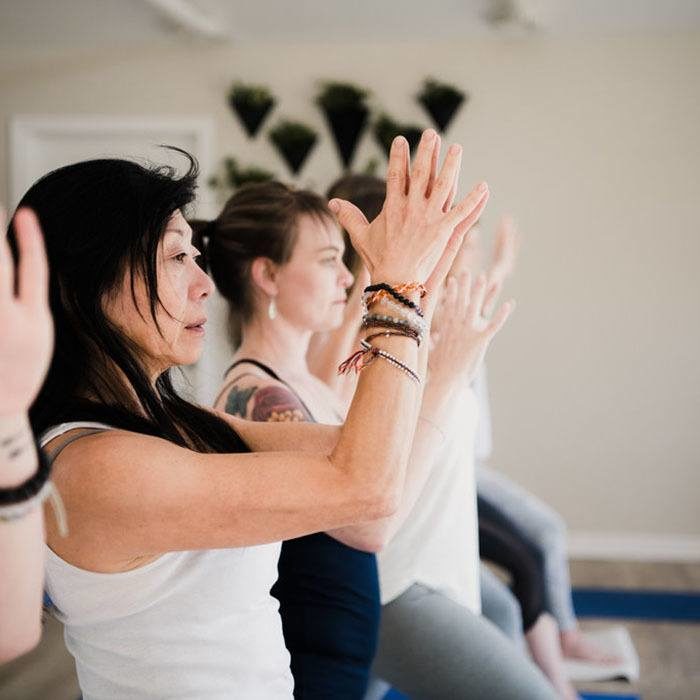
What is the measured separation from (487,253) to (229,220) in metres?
3.25

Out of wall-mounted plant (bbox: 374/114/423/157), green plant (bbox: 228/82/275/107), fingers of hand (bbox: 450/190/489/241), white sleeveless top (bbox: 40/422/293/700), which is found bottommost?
white sleeveless top (bbox: 40/422/293/700)

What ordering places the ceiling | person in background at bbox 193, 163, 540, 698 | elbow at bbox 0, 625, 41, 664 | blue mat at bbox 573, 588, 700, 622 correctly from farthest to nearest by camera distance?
the ceiling, blue mat at bbox 573, 588, 700, 622, person in background at bbox 193, 163, 540, 698, elbow at bbox 0, 625, 41, 664

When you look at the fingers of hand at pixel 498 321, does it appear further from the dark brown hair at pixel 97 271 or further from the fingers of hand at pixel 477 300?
the dark brown hair at pixel 97 271

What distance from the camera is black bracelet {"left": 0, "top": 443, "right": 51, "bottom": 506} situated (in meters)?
0.75

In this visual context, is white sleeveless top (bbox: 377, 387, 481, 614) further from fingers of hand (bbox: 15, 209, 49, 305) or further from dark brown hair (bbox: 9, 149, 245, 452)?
fingers of hand (bbox: 15, 209, 49, 305)

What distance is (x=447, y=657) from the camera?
1.74 metres

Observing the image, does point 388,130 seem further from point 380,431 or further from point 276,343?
point 380,431

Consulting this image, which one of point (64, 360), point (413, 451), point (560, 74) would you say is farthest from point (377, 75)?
point (64, 360)

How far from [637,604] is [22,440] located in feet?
12.9

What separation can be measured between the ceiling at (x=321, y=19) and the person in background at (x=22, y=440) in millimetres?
3786

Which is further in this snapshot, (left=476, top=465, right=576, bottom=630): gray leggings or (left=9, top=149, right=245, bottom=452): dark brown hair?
(left=476, top=465, right=576, bottom=630): gray leggings

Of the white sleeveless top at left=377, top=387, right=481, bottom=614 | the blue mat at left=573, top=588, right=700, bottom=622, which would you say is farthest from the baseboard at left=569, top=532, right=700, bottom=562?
the white sleeveless top at left=377, top=387, right=481, bottom=614

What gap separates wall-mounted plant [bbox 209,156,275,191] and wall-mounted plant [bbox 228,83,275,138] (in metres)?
0.17

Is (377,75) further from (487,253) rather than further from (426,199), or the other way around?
(426,199)
